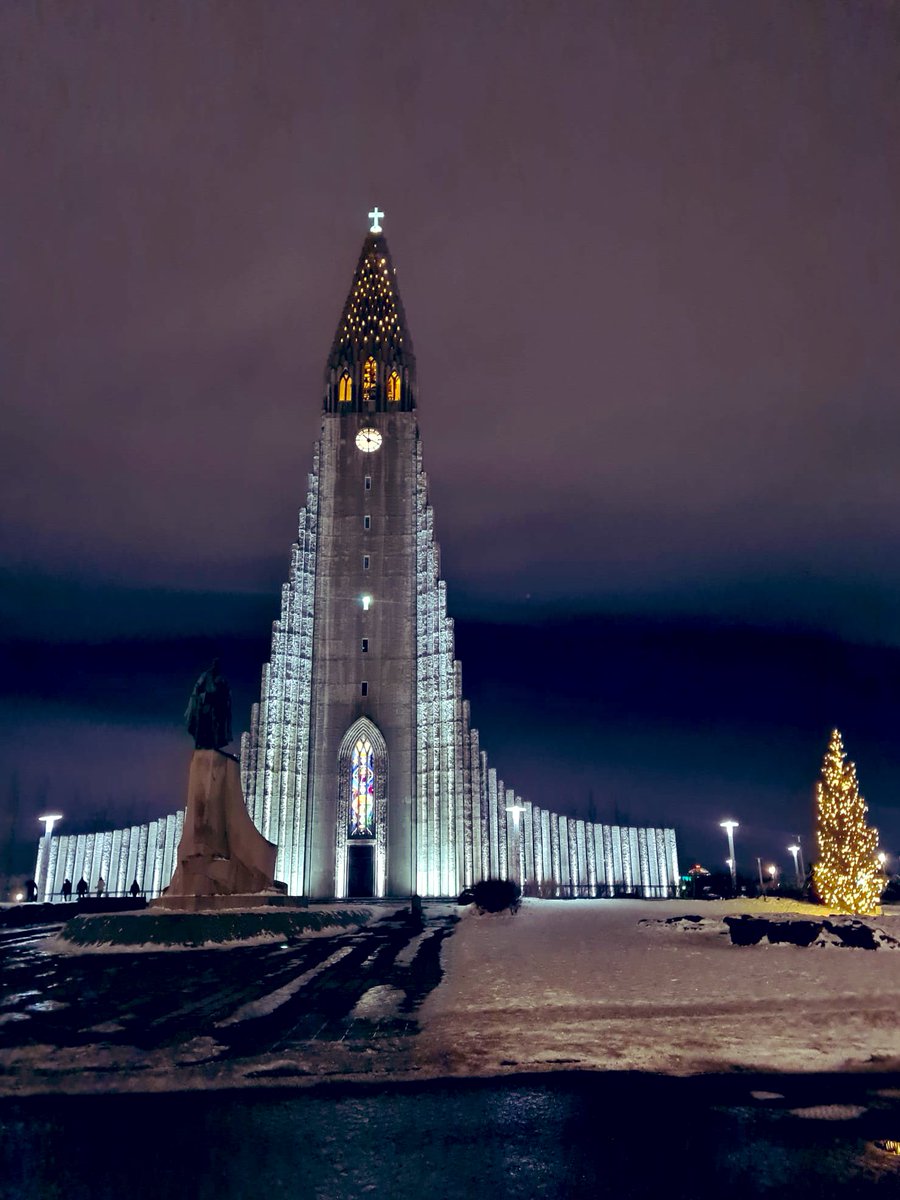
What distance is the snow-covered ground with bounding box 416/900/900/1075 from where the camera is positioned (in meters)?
6.16

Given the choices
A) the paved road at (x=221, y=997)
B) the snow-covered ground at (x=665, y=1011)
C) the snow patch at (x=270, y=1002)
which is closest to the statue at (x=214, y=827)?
the paved road at (x=221, y=997)

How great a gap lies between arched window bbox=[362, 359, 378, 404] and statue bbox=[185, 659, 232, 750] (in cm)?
3544

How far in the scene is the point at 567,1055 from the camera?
6.20 metres

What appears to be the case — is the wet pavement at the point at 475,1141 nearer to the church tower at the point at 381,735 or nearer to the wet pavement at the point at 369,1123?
the wet pavement at the point at 369,1123

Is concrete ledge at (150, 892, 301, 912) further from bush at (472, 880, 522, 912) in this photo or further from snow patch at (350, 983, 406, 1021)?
snow patch at (350, 983, 406, 1021)

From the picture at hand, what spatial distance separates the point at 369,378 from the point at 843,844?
42.2 metres

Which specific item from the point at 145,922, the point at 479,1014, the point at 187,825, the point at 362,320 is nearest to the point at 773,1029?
the point at 479,1014

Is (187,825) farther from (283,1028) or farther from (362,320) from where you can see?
(362,320)

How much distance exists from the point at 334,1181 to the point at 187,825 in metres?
19.0

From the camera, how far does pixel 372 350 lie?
56.7 meters

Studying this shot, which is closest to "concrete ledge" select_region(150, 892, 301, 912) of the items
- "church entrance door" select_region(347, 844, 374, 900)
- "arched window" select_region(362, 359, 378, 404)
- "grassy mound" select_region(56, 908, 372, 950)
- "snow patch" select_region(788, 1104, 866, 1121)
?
"grassy mound" select_region(56, 908, 372, 950)

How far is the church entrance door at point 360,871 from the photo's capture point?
46.4m

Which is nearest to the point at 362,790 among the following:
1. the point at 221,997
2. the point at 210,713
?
the point at 210,713

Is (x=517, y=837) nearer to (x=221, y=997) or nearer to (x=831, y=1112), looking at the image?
(x=221, y=997)
